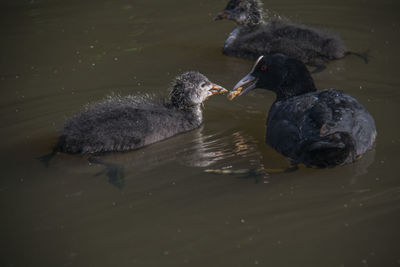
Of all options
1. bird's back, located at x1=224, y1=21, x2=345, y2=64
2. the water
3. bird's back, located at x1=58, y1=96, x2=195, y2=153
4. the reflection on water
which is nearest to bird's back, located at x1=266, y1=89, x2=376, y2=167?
the water

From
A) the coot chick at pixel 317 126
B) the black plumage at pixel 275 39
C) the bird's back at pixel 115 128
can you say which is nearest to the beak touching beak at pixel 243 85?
the coot chick at pixel 317 126

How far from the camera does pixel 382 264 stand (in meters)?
4.02

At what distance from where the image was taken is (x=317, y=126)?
5.14 meters

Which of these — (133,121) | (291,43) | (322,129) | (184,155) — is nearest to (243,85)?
(184,155)

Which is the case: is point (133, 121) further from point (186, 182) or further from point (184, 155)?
point (186, 182)

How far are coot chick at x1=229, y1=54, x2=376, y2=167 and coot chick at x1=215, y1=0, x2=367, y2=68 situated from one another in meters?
1.83

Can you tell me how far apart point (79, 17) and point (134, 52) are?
235 centimetres

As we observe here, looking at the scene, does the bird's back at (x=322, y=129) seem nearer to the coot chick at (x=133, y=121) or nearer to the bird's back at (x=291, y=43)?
the coot chick at (x=133, y=121)

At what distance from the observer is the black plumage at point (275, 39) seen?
314 inches

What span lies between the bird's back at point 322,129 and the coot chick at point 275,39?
7.76ft

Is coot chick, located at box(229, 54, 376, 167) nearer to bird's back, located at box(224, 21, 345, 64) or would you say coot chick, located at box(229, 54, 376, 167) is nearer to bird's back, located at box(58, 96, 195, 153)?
bird's back, located at box(58, 96, 195, 153)

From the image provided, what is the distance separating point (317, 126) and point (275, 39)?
329 cm

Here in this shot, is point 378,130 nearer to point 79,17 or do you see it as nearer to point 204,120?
point 204,120

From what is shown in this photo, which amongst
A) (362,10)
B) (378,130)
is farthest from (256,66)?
(362,10)
